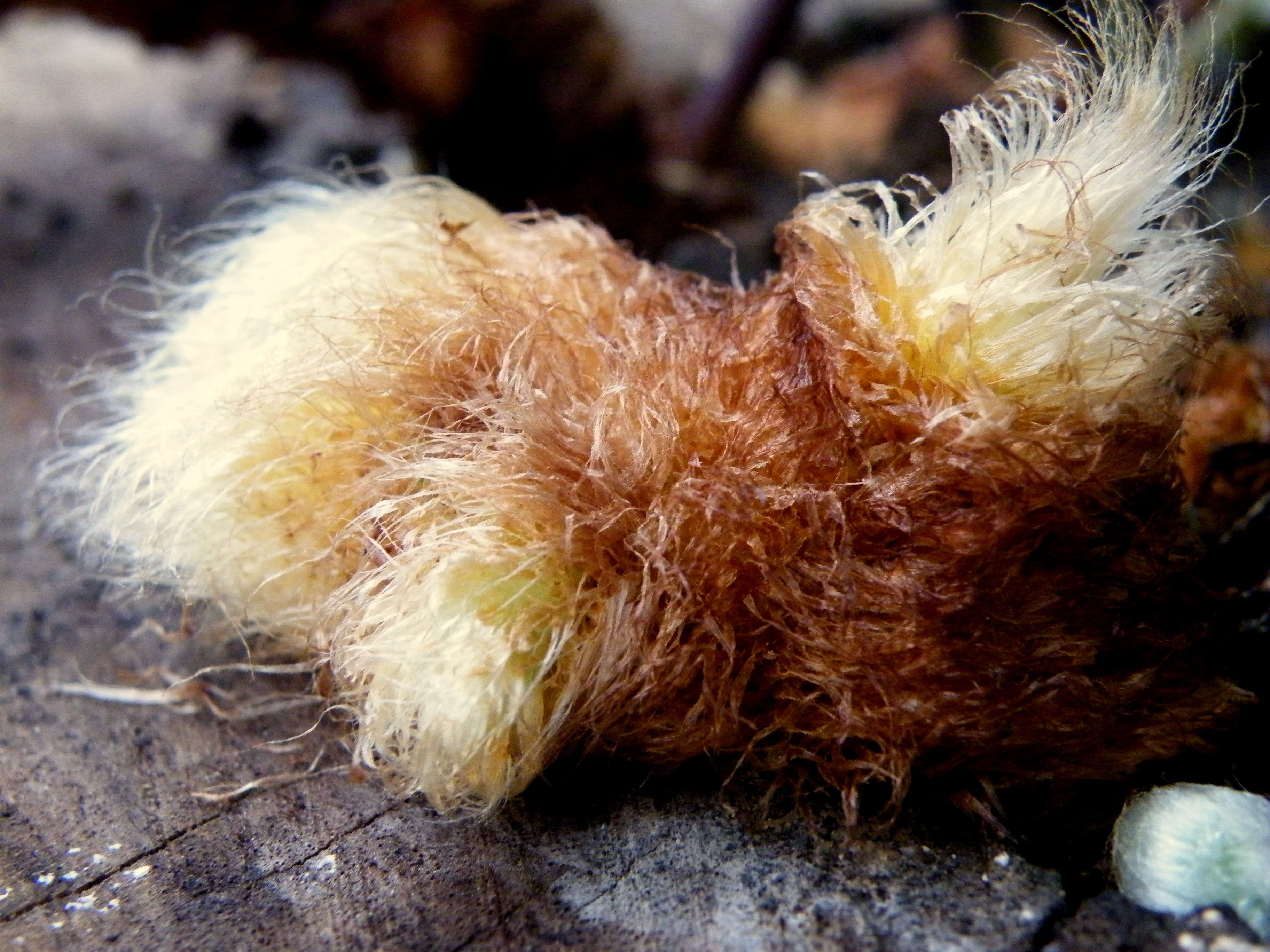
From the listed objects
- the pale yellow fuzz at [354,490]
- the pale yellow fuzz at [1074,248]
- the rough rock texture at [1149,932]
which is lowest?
the pale yellow fuzz at [354,490]

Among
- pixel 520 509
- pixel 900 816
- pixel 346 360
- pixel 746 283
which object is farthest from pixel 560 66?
pixel 900 816

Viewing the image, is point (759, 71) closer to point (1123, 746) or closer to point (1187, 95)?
point (1187, 95)

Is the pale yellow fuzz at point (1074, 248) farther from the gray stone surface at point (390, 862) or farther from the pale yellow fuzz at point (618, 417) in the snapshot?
the gray stone surface at point (390, 862)

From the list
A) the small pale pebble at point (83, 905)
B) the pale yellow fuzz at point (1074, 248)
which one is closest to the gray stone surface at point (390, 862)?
the small pale pebble at point (83, 905)

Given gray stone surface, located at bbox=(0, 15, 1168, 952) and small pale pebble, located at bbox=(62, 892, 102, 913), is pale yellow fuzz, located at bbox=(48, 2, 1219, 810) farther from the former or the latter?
small pale pebble, located at bbox=(62, 892, 102, 913)

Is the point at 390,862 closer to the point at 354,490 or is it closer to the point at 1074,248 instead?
the point at 354,490

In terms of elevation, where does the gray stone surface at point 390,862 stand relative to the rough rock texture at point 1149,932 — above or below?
below

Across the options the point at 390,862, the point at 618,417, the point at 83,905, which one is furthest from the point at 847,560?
the point at 83,905

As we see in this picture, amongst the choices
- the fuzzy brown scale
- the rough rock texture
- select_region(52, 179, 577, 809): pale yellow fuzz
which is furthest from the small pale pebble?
the rough rock texture
